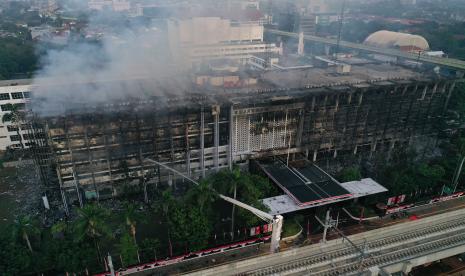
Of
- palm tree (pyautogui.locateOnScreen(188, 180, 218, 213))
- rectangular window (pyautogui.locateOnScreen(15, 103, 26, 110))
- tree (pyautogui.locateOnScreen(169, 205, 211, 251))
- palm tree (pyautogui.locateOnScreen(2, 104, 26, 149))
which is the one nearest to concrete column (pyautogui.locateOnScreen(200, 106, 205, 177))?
palm tree (pyautogui.locateOnScreen(188, 180, 218, 213))

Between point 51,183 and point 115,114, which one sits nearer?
point 115,114

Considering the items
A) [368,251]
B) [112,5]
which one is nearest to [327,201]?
[368,251]

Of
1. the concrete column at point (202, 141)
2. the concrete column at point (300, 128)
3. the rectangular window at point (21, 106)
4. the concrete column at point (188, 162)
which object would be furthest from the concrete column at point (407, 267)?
the rectangular window at point (21, 106)

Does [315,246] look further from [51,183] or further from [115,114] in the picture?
[51,183]

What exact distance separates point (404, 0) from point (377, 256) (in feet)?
515

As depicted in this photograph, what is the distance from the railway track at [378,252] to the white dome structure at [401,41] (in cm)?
5146

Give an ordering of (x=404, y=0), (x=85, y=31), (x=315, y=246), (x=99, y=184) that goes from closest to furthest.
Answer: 1. (x=315, y=246)
2. (x=99, y=184)
3. (x=85, y=31)
4. (x=404, y=0)

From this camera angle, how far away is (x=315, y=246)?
71.1ft

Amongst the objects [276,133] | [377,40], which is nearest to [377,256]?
[276,133]

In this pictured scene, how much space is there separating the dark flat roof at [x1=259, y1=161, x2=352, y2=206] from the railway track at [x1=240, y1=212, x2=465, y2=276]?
400 centimetres

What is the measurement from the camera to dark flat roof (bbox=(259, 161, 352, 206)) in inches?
990

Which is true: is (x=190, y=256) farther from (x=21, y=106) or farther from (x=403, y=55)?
(x=403, y=55)

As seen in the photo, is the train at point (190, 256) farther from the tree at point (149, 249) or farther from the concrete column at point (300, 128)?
the concrete column at point (300, 128)

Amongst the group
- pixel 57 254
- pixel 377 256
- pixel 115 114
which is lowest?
pixel 377 256
